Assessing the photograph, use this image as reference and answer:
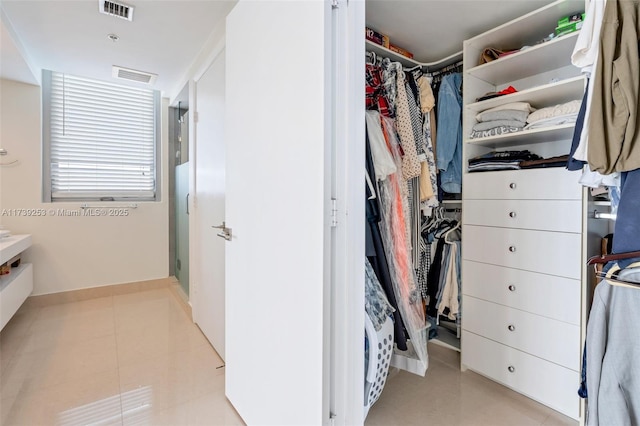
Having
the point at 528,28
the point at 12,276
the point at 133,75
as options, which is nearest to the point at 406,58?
the point at 528,28

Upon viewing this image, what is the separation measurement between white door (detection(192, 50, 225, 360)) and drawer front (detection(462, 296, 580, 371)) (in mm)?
1600

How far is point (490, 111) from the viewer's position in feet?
6.05

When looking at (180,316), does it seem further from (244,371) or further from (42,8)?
(42,8)

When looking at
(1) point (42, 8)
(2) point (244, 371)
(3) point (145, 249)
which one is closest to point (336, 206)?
(2) point (244, 371)

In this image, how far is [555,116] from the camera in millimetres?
1583

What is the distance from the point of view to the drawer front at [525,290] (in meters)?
1.48

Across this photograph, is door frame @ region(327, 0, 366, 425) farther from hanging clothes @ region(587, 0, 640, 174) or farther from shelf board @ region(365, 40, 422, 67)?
shelf board @ region(365, 40, 422, 67)

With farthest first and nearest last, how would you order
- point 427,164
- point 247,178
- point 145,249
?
1. point 145,249
2. point 427,164
3. point 247,178

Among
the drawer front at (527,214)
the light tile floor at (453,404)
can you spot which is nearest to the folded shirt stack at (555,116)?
the drawer front at (527,214)

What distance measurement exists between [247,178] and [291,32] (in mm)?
607

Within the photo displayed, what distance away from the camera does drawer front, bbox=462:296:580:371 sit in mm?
1471

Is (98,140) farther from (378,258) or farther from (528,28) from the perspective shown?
(528,28)

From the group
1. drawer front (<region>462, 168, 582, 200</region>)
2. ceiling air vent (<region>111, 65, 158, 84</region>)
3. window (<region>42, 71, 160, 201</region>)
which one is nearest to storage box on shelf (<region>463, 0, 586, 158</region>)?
drawer front (<region>462, 168, 582, 200</region>)

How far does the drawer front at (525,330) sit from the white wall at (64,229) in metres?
3.27
